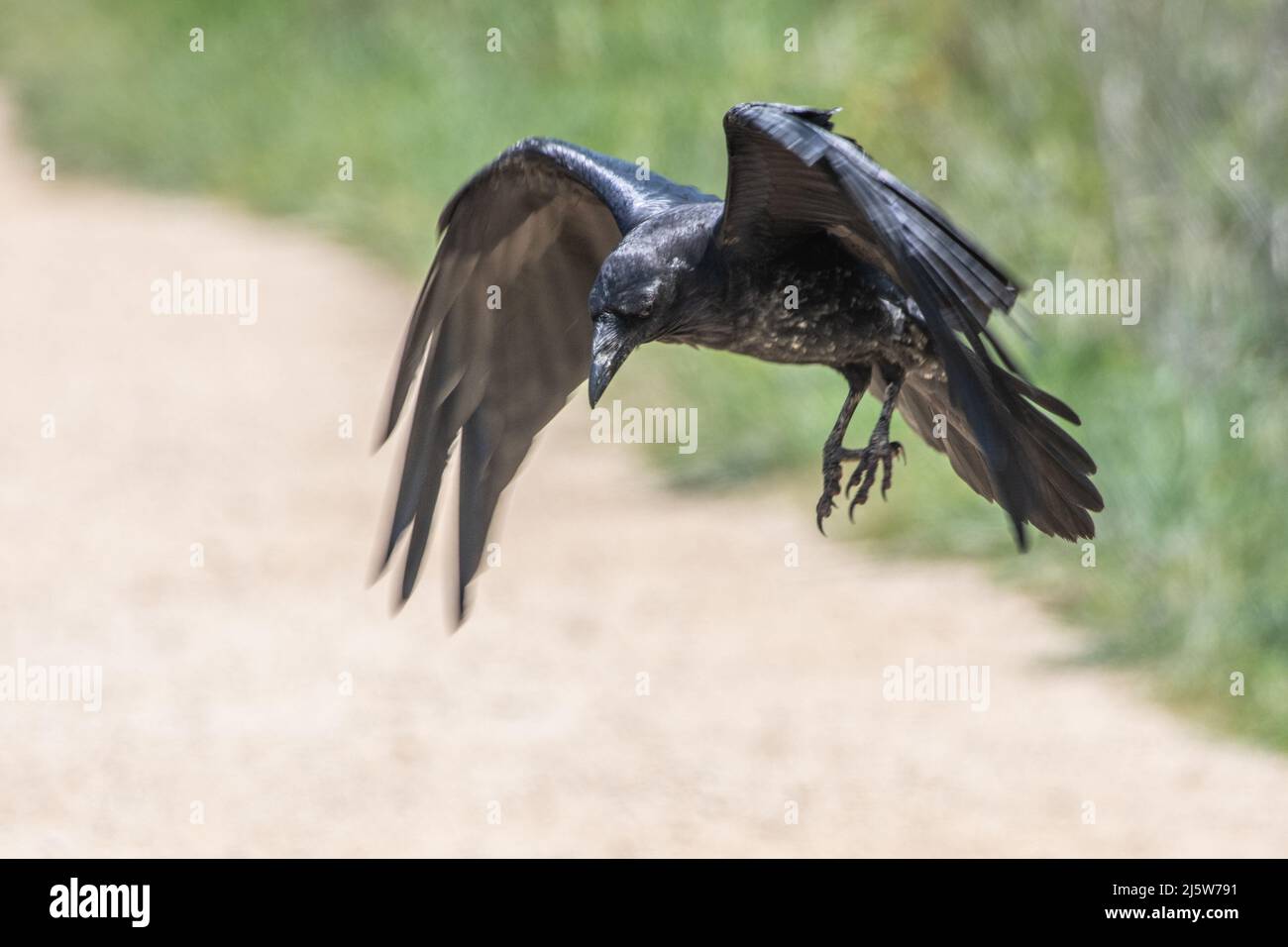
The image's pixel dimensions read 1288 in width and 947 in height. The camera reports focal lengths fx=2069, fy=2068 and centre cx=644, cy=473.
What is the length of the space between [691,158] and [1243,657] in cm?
581

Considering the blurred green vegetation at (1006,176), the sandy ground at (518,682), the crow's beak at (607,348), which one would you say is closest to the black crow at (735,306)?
the crow's beak at (607,348)

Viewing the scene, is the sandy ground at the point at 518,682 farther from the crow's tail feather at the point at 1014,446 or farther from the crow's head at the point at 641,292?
the crow's head at the point at 641,292

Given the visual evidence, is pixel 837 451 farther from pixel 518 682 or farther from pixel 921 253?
pixel 518 682

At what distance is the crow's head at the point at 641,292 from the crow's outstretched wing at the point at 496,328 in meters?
1.04

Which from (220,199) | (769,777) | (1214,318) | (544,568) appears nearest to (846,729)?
(769,777)

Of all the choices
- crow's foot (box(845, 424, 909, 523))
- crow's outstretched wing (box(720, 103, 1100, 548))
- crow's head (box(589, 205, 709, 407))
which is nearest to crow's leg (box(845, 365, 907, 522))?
crow's foot (box(845, 424, 909, 523))

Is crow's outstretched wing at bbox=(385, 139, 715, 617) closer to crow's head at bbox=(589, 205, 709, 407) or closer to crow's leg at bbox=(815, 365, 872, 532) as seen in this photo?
crow's leg at bbox=(815, 365, 872, 532)

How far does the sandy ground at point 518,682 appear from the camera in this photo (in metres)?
8.80

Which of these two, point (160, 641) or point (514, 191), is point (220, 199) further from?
point (514, 191)

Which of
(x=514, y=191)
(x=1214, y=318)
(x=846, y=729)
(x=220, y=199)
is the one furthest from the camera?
(x=220, y=199)

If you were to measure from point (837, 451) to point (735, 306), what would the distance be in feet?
1.29

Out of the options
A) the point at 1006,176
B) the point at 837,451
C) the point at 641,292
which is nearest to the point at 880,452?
the point at 837,451

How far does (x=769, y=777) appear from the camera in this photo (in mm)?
9234

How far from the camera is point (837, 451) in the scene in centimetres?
430
